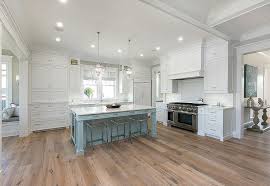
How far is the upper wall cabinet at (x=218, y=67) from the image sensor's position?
3.92 m

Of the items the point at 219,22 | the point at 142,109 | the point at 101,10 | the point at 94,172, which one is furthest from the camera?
the point at 142,109

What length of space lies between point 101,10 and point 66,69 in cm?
323

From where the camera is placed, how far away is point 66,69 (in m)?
5.27

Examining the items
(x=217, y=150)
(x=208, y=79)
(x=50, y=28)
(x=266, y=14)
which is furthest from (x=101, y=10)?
(x=217, y=150)

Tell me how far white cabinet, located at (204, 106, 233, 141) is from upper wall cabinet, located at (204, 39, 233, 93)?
56 centimetres

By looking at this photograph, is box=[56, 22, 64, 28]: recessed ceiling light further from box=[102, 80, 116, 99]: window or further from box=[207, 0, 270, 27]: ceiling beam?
box=[102, 80, 116, 99]: window

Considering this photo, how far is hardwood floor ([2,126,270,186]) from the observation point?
2184 mm

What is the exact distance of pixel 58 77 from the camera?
5113 mm

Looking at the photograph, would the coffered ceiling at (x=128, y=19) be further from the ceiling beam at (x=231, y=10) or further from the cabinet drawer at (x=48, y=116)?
the cabinet drawer at (x=48, y=116)

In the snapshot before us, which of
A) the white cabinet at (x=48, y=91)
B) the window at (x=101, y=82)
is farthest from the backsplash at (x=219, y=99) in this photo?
the white cabinet at (x=48, y=91)

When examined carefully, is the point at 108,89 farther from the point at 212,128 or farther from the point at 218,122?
the point at 218,122

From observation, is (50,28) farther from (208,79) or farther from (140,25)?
(208,79)

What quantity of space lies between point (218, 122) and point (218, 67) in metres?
1.53

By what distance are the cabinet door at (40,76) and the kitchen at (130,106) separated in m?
0.03
